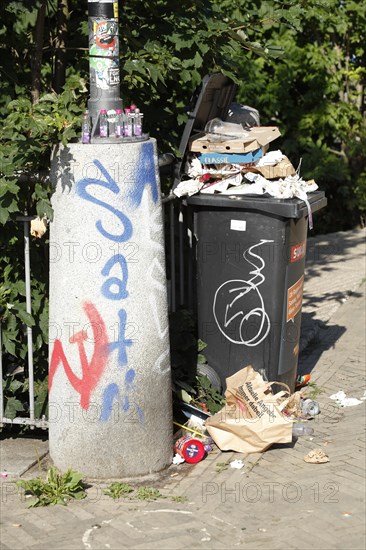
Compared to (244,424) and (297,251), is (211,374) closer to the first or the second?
(244,424)

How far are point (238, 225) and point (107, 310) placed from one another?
1309 millimetres

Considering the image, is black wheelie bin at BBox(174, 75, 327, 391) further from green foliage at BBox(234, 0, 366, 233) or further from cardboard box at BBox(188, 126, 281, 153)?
green foliage at BBox(234, 0, 366, 233)

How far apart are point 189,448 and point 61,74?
277 centimetres

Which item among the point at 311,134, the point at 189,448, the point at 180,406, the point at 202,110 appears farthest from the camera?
the point at 311,134

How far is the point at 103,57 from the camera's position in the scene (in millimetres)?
5402

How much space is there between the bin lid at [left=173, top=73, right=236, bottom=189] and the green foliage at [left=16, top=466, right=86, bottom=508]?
2.11 metres

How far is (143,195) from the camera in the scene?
5352 mm

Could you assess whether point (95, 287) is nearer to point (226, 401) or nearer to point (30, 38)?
point (226, 401)

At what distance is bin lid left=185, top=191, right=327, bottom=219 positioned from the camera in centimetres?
608

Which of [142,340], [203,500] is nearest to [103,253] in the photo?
[142,340]

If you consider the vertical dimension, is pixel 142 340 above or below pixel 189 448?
above

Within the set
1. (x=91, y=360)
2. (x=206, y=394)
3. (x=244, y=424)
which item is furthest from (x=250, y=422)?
(x=91, y=360)

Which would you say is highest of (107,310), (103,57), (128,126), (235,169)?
(103,57)

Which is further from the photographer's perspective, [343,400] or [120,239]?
[343,400]
